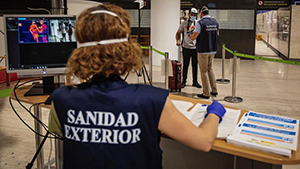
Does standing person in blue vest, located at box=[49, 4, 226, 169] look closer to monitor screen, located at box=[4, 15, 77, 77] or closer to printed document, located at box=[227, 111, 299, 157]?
printed document, located at box=[227, 111, 299, 157]

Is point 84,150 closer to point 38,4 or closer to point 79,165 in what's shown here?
point 79,165

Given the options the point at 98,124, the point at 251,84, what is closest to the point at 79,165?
the point at 98,124

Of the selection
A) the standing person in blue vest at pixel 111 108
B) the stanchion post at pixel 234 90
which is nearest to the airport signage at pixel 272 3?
the stanchion post at pixel 234 90

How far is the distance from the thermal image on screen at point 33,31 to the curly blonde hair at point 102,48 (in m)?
1.26

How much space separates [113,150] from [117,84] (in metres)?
0.27

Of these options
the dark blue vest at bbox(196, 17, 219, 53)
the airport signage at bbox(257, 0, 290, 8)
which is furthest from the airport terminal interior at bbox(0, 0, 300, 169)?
the airport signage at bbox(257, 0, 290, 8)

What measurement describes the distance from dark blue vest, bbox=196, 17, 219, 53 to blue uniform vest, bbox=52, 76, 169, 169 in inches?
161

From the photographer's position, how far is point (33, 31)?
8.05 feet

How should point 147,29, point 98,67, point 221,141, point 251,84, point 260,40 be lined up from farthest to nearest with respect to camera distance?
point 260,40
point 147,29
point 251,84
point 221,141
point 98,67

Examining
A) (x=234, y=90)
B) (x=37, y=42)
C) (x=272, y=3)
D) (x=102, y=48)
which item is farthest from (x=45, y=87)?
(x=272, y=3)

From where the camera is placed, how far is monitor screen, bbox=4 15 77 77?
96.0 inches

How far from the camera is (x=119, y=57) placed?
1308 millimetres

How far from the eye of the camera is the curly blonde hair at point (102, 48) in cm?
127

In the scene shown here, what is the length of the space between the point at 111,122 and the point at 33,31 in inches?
58.6
